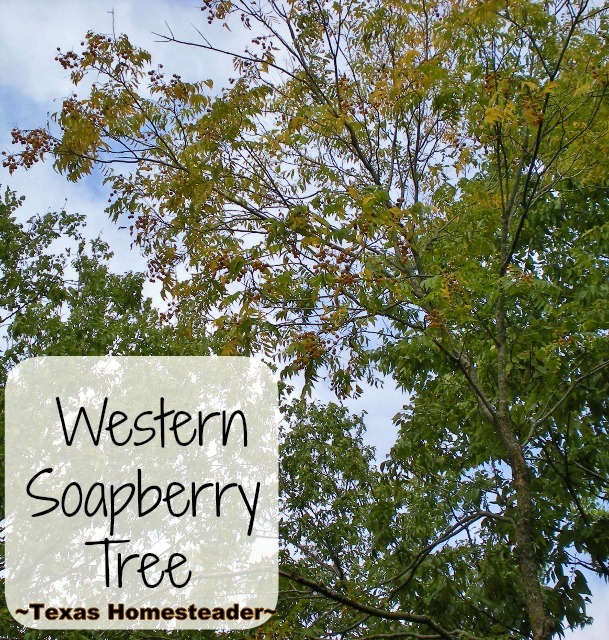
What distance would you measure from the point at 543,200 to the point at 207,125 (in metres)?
3.66

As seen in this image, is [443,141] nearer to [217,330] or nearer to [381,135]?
[381,135]

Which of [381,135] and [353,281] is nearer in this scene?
[353,281]

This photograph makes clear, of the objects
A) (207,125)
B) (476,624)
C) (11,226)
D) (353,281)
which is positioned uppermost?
(11,226)

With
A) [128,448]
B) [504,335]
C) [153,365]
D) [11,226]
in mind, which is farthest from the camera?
[11,226]

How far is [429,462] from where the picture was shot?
23.6 ft

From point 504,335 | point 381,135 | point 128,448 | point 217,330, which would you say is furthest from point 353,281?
point 128,448

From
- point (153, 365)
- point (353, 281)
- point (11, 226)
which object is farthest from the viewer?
point (11, 226)

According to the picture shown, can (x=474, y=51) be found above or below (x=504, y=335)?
above

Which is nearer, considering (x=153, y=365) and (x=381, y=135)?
(x=381, y=135)

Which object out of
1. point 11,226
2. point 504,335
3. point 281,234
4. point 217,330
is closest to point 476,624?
point 504,335

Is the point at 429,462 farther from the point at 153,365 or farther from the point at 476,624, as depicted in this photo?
the point at 153,365

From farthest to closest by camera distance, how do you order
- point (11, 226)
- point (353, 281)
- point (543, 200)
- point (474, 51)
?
point (11, 226)
point (543, 200)
point (474, 51)
point (353, 281)

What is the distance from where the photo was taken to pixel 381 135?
21.2 ft

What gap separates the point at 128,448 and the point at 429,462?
16.7 feet
